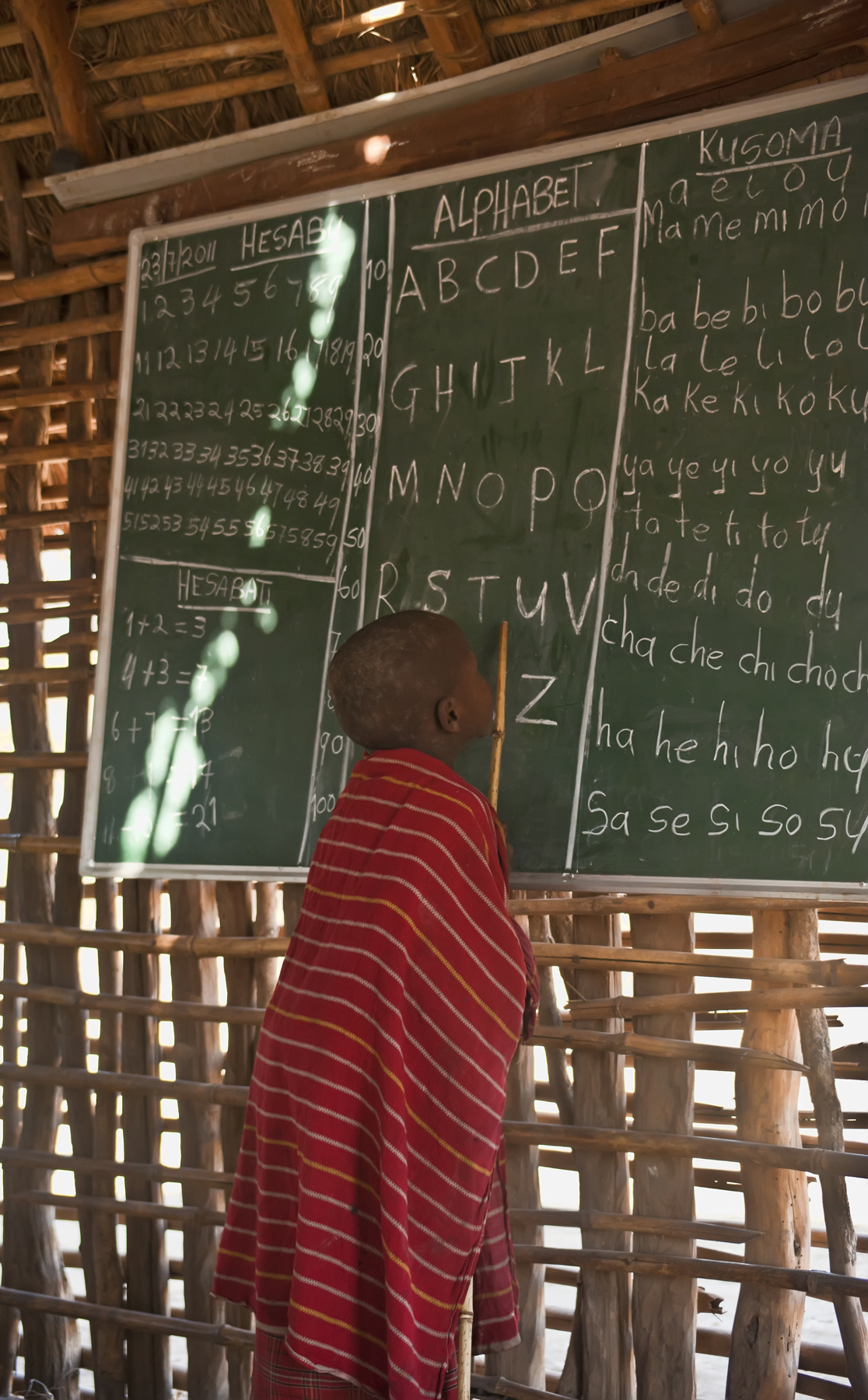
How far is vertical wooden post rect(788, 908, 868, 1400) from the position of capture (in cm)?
232

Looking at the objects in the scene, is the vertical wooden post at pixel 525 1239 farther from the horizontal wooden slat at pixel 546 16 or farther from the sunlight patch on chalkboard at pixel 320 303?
the horizontal wooden slat at pixel 546 16

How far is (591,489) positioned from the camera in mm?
2488

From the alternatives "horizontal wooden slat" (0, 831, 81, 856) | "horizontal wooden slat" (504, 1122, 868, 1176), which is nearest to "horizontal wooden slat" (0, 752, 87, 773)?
"horizontal wooden slat" (0, 831, 81, 856)

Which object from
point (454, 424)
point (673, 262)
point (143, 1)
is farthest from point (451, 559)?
point (143, 1)

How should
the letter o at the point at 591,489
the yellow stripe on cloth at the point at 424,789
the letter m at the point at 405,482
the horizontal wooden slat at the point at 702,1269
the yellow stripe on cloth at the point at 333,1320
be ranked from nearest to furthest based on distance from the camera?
1. the yellow stripe on cloth at the point at 333,1320
2. the yellow stripe on cloth at the point at 424,789
3. the horizontal wooden slat at the point at 702,1269
4. the letter o at the point at 591,489
5. the letter m at the point at 405,482

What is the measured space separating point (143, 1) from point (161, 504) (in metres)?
1.48

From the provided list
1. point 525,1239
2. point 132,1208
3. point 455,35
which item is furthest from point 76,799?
point 455,35

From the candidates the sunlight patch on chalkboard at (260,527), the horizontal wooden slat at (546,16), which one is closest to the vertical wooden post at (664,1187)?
the sunlight patch on chalkboard at (260,527)

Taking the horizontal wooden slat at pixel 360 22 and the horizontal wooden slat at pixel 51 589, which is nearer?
the horizontal wooden slat at pixel 360 22

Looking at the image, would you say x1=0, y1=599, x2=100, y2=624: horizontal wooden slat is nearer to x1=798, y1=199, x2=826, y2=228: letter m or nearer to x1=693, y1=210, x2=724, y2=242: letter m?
x1=693, y1=210, x2=724, y2=242: letter m

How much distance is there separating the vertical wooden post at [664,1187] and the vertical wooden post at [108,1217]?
1.53 m

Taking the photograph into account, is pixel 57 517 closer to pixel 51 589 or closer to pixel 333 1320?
pixel 51 589

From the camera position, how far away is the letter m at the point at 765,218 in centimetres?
238

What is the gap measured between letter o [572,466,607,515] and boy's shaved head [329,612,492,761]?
2.49 feet
